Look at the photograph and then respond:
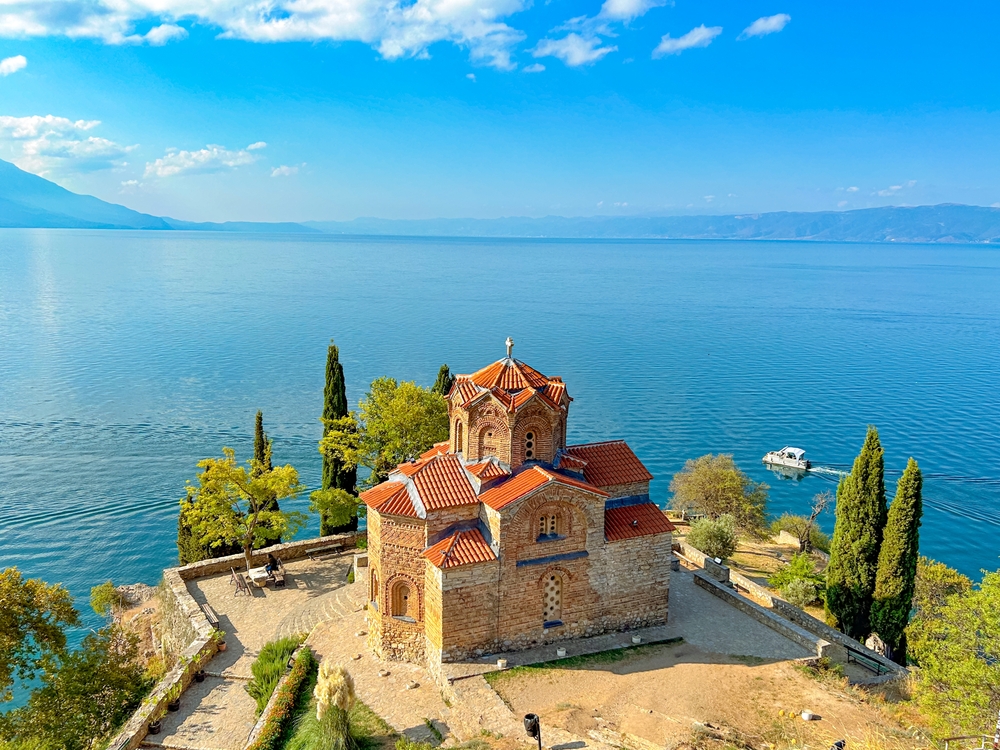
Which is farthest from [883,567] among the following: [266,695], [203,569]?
[203,569]

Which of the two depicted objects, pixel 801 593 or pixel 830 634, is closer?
pixel 830 634

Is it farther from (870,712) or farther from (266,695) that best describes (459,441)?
(870,712)

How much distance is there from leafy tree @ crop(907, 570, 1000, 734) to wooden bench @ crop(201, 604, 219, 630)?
A: 23405 millimetres

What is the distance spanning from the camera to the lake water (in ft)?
150

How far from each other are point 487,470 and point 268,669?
31.4 feet

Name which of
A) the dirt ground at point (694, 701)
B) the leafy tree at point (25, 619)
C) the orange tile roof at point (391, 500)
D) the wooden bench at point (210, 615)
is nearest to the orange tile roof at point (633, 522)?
the dirt ground at point (694, 701)

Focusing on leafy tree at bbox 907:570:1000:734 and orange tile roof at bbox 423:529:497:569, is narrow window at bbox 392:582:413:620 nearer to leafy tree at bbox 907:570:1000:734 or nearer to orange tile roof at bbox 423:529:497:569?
orange tile roof at bbox 423:529:497:569

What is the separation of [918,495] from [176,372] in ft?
234

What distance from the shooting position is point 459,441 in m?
24.9

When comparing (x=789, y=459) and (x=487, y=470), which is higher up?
(x=487, y=470)

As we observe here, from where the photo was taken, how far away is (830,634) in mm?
26047

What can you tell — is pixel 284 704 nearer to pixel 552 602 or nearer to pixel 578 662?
pixel 552 602

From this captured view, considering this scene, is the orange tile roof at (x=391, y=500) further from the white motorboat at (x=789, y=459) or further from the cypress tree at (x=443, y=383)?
the white motorboat at (x=789, y=459)

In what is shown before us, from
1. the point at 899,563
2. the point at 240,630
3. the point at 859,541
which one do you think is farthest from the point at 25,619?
the point at 899,563
